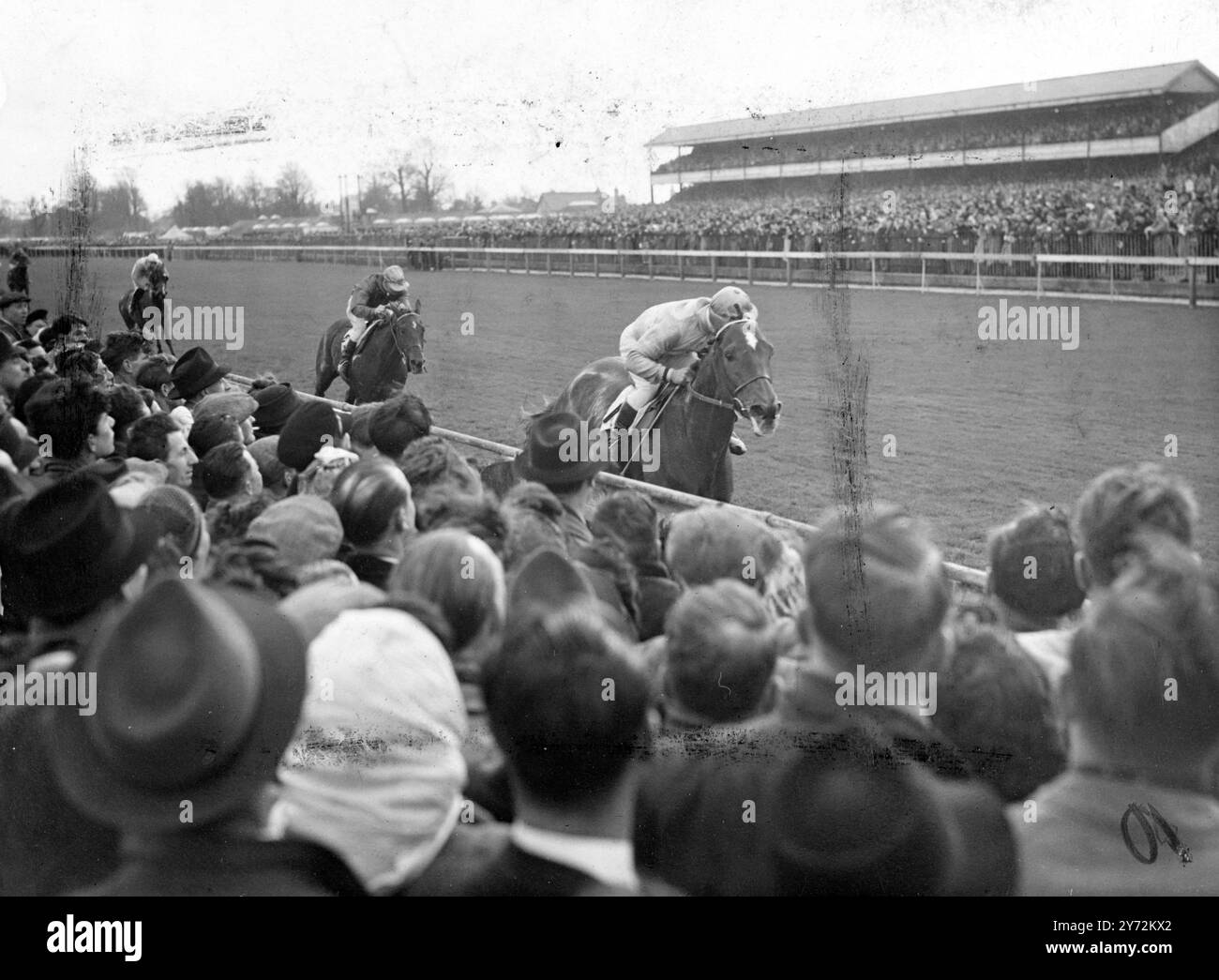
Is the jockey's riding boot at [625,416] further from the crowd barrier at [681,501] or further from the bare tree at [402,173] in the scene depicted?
the bare tree at [402,173]

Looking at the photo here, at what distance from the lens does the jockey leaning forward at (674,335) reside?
16.0 feet

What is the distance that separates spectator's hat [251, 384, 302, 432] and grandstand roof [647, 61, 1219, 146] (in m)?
2.74

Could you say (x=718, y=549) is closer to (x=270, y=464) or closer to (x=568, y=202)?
(x=568, y=202)

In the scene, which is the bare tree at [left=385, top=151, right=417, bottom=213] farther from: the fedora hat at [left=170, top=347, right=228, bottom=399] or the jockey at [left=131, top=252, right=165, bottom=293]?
the fedora hat at [left=170, top=347, right=228, bottom=399]

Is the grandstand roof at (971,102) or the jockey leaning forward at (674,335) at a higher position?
the grandstand roof at (971,102)

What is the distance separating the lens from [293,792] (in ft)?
10.8

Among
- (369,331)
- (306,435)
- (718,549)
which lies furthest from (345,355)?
(718,549)

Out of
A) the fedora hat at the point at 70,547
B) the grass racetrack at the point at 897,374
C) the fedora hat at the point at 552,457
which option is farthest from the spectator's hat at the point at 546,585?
the fedora hat at the point at 70,547

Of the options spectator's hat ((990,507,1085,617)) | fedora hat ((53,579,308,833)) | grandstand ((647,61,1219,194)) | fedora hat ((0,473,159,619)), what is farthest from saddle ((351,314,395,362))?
spectator's hat ((990,507,1085,617))

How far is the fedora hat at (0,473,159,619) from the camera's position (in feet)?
11.4

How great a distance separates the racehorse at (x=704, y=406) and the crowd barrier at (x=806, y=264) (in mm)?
329
